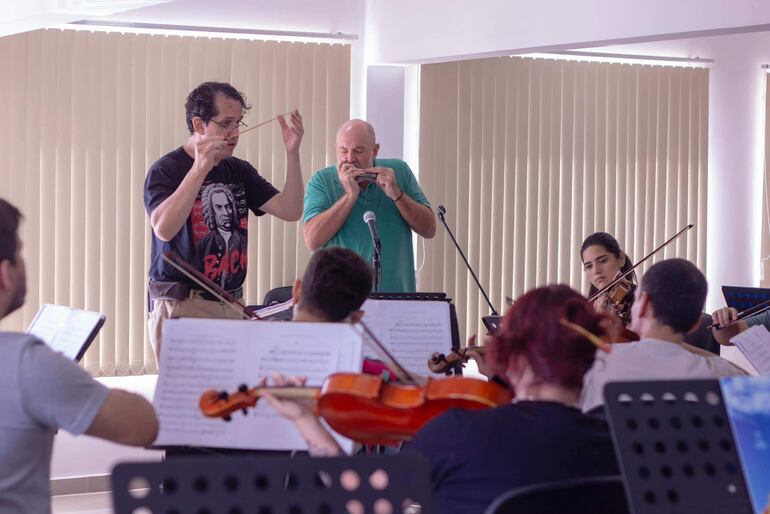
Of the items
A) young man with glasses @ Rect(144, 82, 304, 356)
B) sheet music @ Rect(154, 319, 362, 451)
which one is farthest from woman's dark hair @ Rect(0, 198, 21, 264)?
young man with glasses @ Rect(144, 82, 304, 356)

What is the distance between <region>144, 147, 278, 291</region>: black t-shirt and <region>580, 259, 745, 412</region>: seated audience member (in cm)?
136

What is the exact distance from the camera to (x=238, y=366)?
6.98 feet

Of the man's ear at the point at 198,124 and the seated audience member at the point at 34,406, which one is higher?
the man's ear at the point at 198,124

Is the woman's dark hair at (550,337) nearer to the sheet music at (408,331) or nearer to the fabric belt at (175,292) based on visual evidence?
the sheet music at (408,331)

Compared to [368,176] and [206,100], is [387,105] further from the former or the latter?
[206,100]

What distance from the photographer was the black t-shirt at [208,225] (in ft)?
10.7

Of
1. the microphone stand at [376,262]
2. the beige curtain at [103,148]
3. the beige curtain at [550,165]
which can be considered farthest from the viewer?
the beige curtain at [550,165]

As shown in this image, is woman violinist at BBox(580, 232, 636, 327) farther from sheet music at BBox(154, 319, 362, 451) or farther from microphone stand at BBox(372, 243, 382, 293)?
sheet music at BBox(154, 319, 362, 451)

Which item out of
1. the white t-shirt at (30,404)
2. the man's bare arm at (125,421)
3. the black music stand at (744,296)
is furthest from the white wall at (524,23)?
the white t-shirt at (30,404)

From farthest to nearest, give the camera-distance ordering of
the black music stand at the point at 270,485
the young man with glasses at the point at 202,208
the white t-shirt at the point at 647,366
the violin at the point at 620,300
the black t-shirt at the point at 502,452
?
1. the violin at the point at 620,300
2. the young man with glasses at the point at 202,208
3. the white t-shirt at the point at 647,366
4. the black t-shirt at the point at 502,452
5. the black music stand at the point at 270,485

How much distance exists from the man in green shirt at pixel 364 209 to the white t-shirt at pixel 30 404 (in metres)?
2.07

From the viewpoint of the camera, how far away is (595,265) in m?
3.98

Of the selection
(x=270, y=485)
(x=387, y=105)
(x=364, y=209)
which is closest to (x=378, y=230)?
(x=364, y=209)

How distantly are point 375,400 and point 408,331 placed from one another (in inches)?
42.9
